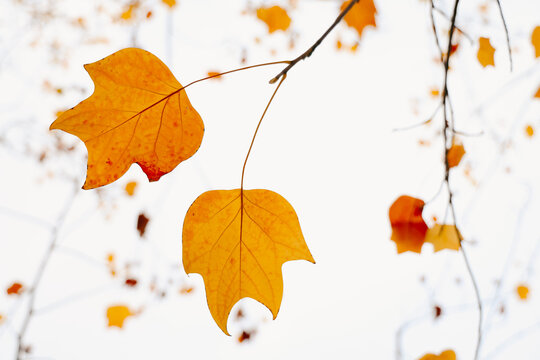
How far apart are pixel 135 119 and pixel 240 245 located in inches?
10.6

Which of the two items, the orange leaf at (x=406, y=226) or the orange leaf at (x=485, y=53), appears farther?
the orange leaf at (x=485, y=53)

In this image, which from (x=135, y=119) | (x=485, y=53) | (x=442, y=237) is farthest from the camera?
(x=485, y=53)

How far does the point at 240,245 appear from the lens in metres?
0.68

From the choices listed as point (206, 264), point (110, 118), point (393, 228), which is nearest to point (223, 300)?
point (206, 264)

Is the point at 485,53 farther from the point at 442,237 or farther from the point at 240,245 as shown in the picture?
Answer: the point at 240,245

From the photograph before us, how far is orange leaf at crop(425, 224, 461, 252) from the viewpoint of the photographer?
2.92 ft

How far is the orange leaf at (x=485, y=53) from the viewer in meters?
1.03

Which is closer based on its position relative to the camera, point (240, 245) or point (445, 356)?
point (240, 245)

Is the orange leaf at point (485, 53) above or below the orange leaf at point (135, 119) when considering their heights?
above

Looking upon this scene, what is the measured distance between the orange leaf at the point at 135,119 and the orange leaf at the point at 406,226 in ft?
1.71

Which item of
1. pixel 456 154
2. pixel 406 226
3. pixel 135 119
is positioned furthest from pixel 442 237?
pixel 135 119

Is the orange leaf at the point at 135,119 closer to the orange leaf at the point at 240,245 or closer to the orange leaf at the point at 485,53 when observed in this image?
the orange leaf at the point at 240,245

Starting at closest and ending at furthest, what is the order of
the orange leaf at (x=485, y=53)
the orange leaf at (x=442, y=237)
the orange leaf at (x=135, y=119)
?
the orange leaf at (x=135, y=119) < the orange leaf at (x=442, y=237) < the orange leaf at (x=485, y=53)

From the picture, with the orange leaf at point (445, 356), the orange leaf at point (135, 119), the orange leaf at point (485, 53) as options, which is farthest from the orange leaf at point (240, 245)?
the orange leaf at point (485, 53)
